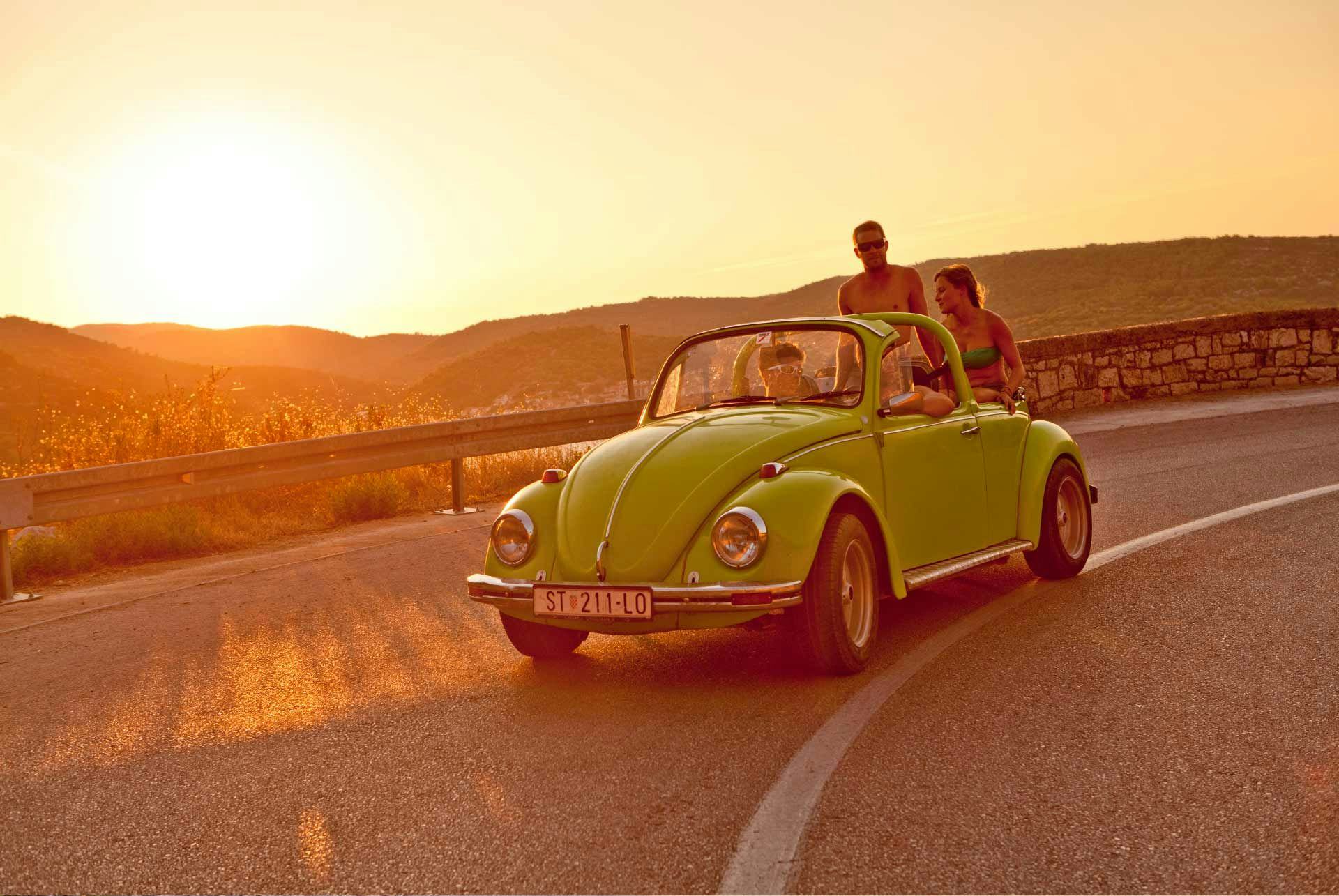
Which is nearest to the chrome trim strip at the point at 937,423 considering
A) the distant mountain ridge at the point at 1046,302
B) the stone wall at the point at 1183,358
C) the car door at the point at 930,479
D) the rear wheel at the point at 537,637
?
the car door at the point at 930,479

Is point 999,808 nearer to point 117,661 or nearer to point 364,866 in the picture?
point 364,866

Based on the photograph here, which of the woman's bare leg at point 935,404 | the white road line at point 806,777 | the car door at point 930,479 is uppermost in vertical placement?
the woman's bare leg at point 935,404

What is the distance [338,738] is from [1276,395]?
18605 millimetres

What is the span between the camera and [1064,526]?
25.7ft

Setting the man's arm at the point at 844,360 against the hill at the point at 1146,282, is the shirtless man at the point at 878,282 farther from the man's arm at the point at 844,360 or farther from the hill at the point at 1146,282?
the hill at the point at 1146,282

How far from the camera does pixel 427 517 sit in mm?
12375

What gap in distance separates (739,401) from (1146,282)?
92.1 metres

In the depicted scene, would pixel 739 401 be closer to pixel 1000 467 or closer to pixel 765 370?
pixel 765 370

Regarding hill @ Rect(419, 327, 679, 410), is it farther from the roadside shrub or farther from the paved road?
the paved road

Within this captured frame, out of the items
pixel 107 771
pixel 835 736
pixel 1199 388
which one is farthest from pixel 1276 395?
pixel 107 771

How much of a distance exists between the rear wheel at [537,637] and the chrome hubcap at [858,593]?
4.23 ft

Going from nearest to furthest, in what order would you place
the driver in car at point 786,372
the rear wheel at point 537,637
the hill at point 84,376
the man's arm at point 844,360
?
the rear wheel at point 537,637 → the man's arm at point 844,360 → the driver in car at point 786,372 → the hill at point 84,376

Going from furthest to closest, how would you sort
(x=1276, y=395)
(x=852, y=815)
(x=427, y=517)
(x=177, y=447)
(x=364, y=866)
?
(x=1276, y=395)
(x=177, y=447)
(x=427, y=517)
(x=852, y=815)
(x=364, y=866)

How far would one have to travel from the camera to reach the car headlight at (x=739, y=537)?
210 inches
